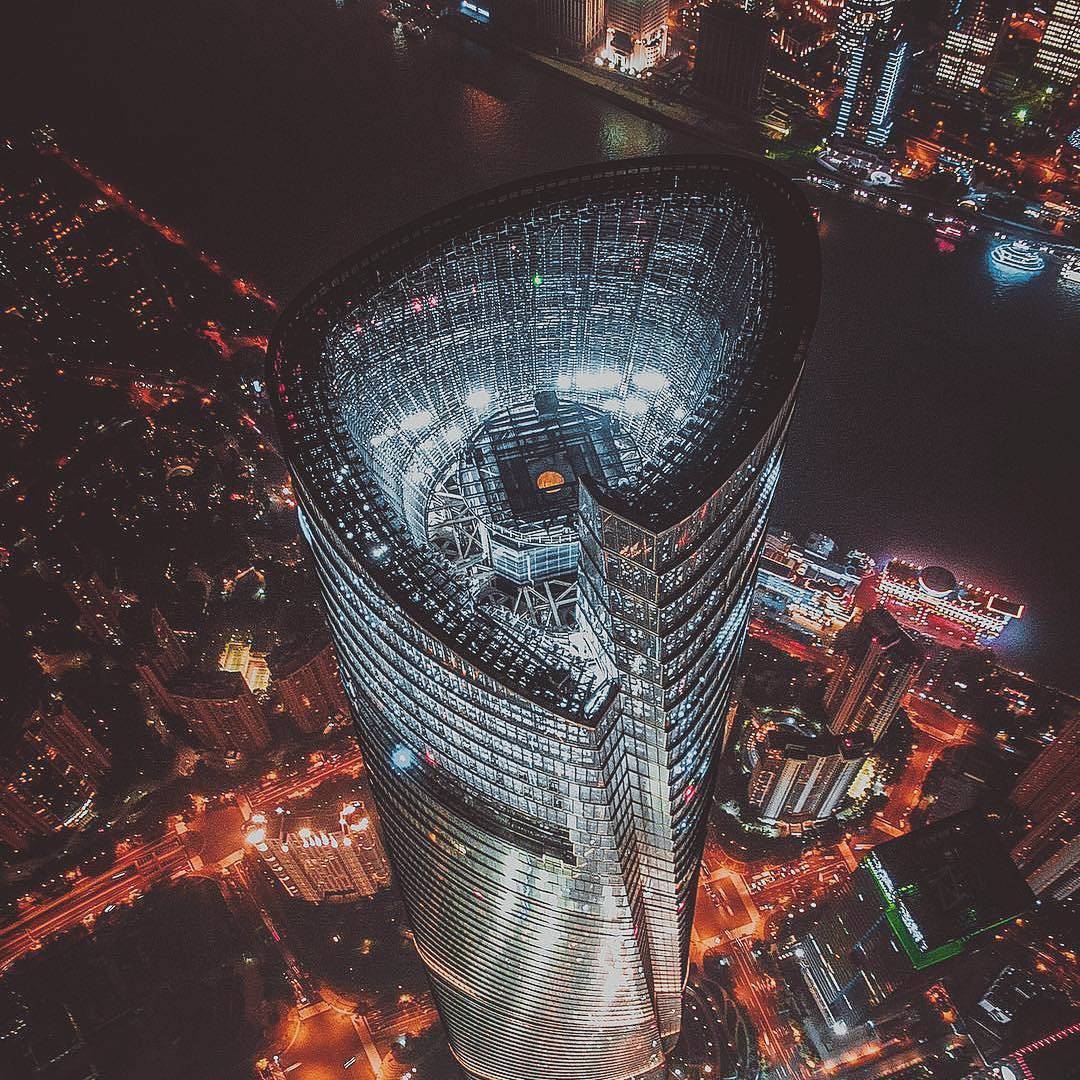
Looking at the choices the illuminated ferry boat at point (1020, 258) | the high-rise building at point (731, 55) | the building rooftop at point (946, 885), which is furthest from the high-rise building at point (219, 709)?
the high-rise building at point (731, 55)

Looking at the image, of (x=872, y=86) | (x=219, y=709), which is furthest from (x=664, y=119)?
(x=219, y=709)

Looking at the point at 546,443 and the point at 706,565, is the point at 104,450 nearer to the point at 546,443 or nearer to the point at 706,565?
the point at 546,443

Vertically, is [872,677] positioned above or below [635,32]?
below

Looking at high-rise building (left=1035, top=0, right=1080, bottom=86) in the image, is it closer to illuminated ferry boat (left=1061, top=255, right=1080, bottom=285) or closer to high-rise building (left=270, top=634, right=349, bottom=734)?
illuminated ferry boat (left=1061, top=255, right=1080, bottom=285)

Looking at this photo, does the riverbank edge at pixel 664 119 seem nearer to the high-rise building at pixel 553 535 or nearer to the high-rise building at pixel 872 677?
the high-rise building at pixel 872 677

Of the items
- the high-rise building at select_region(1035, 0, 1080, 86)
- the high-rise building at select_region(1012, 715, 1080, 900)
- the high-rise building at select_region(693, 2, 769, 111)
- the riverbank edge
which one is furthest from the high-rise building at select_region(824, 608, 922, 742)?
the high-rise building at select_region(1035, 0, 1080, 86)

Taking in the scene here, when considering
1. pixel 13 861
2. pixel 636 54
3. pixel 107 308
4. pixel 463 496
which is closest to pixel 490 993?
pixel 463 496

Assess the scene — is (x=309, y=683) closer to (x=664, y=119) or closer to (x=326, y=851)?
(x=326, y=851)
